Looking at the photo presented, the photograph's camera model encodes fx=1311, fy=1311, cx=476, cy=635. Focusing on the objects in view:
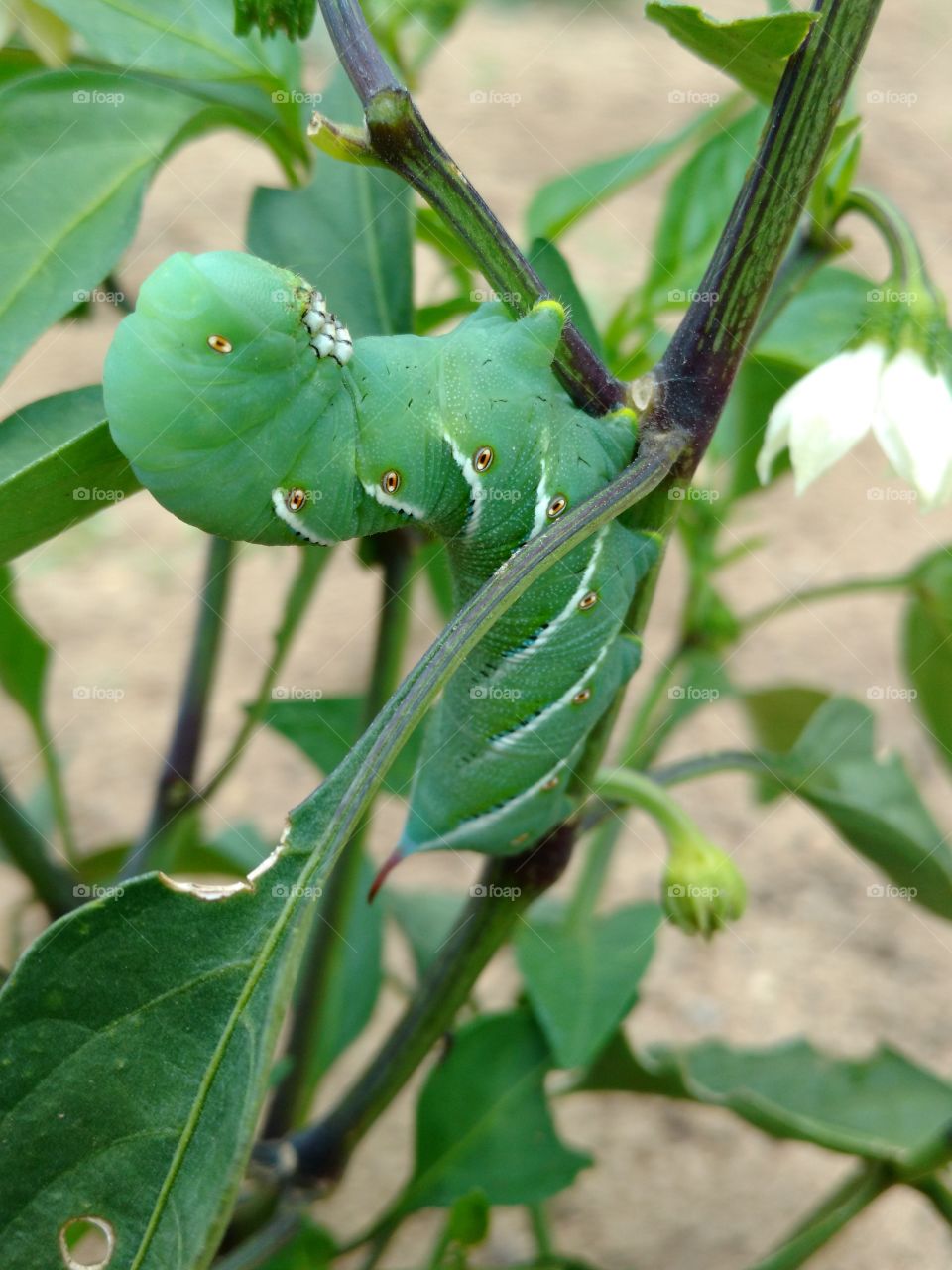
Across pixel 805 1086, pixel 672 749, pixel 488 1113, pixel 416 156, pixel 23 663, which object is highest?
pixel 416 156

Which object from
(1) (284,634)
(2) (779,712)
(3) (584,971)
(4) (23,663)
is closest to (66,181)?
(1) (284,634)

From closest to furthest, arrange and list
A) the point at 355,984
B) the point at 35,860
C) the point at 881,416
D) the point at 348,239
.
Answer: the point at 881,416 → the point at 348,239 → the point at 35,860 → the point at 355,984

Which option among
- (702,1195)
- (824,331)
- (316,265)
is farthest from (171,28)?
(702,1195)

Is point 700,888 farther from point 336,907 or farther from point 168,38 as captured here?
point 168,38

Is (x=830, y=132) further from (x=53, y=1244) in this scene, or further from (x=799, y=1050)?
(x=799, y=1050)

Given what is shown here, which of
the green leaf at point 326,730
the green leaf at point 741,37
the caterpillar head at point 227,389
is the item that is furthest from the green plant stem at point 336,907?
the green leaf at point 741,37

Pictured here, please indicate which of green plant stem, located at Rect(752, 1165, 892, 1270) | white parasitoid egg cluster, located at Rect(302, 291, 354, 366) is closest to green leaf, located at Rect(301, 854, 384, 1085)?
green plant stem, located at Rect(752, 1165, 892, 1270)

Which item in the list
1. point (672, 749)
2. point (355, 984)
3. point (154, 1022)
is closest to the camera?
point (154, 1022)
